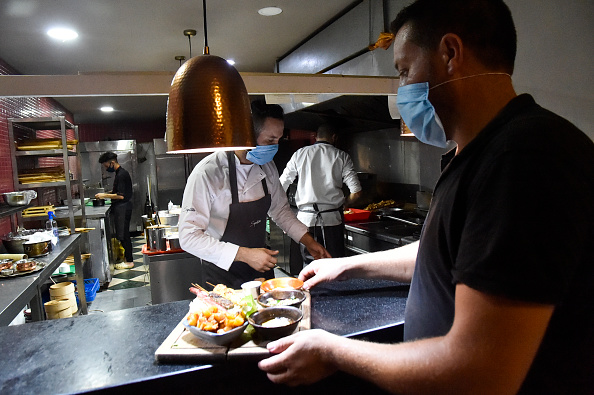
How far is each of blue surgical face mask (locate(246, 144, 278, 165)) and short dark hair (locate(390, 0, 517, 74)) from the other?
5.01ft

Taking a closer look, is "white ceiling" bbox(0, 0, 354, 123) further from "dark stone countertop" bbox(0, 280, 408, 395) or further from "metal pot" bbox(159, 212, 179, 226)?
"dark stone countertop" bbox(0, 280, 408, 395)

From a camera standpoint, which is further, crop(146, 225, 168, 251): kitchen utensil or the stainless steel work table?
crop(146, 225, 168, 251): kitchen utensil

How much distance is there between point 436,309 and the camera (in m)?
0.94

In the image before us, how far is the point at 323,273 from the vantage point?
176cm

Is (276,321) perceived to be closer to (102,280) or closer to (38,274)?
(38,274)

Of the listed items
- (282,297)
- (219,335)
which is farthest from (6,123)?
(219,335)

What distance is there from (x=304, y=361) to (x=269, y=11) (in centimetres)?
345

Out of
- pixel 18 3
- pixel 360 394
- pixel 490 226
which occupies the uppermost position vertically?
A: pixel 18 3

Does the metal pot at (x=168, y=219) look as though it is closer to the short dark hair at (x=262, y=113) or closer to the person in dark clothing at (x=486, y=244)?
the short dark hair at (x=262, y=113)

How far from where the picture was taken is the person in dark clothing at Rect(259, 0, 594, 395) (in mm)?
659

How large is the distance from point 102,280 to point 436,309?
566cm

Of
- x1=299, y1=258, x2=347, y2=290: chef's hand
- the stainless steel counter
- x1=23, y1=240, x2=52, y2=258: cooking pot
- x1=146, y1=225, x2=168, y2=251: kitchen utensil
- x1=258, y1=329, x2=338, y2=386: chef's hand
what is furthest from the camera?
the stainless steel counter

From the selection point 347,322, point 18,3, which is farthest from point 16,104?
point 347,322

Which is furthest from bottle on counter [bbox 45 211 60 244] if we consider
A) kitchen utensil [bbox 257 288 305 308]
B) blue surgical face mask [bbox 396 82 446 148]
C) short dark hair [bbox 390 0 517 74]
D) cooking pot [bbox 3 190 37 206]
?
short dark hair [bbox 390 0 517 74]
